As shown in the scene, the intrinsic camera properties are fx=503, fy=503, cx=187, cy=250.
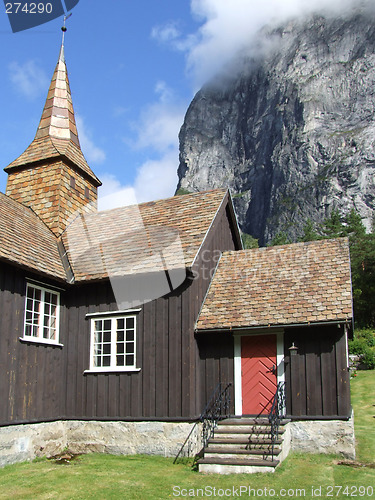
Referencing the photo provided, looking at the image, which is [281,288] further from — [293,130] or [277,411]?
[293,130]

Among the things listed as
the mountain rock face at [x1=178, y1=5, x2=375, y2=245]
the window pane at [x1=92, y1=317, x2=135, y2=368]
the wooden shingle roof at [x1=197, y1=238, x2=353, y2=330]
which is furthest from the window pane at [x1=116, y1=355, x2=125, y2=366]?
the mountain rock face at [x1=178, y1=5, x2=375, y2=245]

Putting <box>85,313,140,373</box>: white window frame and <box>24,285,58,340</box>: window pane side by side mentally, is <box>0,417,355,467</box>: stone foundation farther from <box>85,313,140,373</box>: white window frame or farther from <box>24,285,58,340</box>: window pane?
<box>24,285,58,340</box>: window pane

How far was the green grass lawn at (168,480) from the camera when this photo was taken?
29.0 ft

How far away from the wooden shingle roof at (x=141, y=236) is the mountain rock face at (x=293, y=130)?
3589 inches

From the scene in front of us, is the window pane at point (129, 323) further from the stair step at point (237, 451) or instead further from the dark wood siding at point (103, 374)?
the stair step at point (237, 451)

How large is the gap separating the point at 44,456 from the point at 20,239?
5.58 meters

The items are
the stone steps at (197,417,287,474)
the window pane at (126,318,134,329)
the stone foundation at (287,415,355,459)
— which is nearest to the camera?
the stone steps at (197,417,287,474)

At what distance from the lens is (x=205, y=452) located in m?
10.9

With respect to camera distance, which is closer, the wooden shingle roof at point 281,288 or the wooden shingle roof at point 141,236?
the wooden shingle roof at point 281,288

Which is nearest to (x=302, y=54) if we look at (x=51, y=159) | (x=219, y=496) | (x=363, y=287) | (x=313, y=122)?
(x=313, y=122)

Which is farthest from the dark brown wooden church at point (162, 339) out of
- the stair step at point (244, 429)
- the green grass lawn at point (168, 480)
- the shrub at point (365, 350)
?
the shrub at point (365, 350)

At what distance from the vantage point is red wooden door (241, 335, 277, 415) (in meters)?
12.8

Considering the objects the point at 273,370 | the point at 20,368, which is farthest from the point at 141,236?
the point at 273,370

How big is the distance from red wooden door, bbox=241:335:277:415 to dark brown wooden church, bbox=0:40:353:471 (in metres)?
0.03
